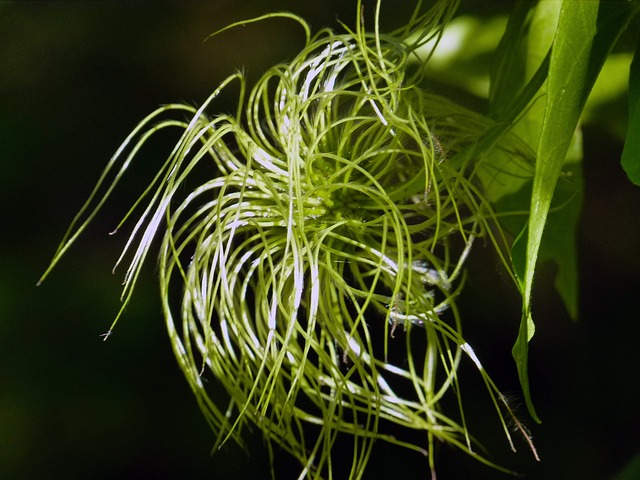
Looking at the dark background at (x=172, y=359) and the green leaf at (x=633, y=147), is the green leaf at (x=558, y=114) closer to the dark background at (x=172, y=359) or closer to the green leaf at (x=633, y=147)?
the green leaf at (x=633, y=147)

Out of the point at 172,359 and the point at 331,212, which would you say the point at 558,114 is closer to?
the point at 331,212

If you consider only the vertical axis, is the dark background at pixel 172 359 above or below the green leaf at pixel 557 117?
below

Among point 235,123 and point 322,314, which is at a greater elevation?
point 235,123

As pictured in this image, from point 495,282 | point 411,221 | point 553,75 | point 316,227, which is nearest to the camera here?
point 553,75

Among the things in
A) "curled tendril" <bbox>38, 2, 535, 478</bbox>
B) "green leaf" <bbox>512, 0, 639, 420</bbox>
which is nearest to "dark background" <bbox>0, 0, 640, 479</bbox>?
"curled tendril" <bbox>38, 2, 535, 478</bbox>

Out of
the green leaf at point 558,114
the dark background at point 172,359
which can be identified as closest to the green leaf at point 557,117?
the green leaf at point 558,114

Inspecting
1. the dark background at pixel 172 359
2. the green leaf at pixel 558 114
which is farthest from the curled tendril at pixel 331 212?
the dark background at pixel 172 359

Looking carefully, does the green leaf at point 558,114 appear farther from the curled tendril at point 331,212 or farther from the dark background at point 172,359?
the dark background at point 172,359

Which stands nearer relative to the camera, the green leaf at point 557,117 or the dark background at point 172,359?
the green leaf at point 557,117

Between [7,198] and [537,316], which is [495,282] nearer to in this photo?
[537,316]

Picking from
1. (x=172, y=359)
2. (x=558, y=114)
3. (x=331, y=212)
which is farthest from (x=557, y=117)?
(x=172, y=359)

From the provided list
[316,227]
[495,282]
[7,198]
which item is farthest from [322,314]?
[7,198]
